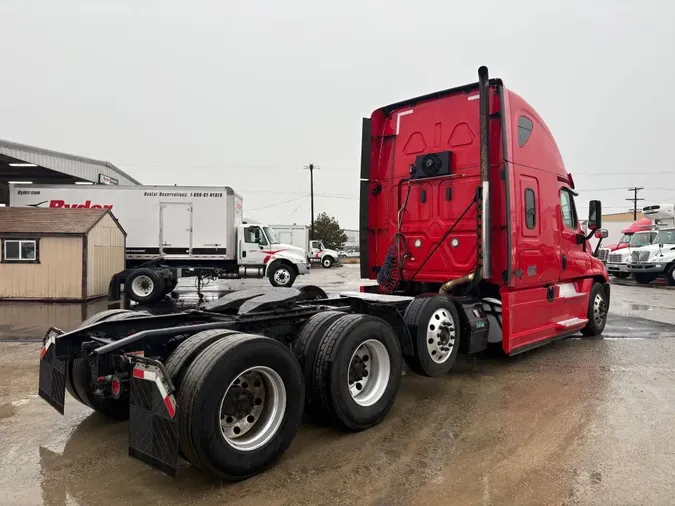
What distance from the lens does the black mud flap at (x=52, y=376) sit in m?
3.59

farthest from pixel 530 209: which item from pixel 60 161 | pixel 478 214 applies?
pixel 60 161

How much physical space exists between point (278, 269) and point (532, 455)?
15555 millimetres

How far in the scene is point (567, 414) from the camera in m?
4.46

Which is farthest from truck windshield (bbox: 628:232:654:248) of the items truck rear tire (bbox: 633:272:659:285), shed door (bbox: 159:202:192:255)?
shed door (bbox: 159:202:192:255)

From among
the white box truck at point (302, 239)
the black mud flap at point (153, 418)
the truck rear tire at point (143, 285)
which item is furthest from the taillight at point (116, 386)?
the white box truck at point (302, 239)

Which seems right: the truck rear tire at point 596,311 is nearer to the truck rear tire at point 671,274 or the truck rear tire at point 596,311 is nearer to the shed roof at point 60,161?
the truck rear tire at point 671,274

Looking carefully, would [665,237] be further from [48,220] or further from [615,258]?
[48,220]

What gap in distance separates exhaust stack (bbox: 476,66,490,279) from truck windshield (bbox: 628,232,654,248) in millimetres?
19702

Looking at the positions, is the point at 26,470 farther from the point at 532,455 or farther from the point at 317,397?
the point at 532,455

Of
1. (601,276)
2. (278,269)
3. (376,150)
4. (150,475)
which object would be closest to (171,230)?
(278,269)

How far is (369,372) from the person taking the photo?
4.33 m

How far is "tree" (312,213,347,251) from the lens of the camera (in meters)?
53.3

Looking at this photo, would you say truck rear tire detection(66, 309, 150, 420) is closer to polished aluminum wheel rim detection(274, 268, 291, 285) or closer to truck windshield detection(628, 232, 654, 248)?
polished aluminum wheel rim detection(274, 268, 291, 285)

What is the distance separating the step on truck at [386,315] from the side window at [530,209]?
0.09ft
